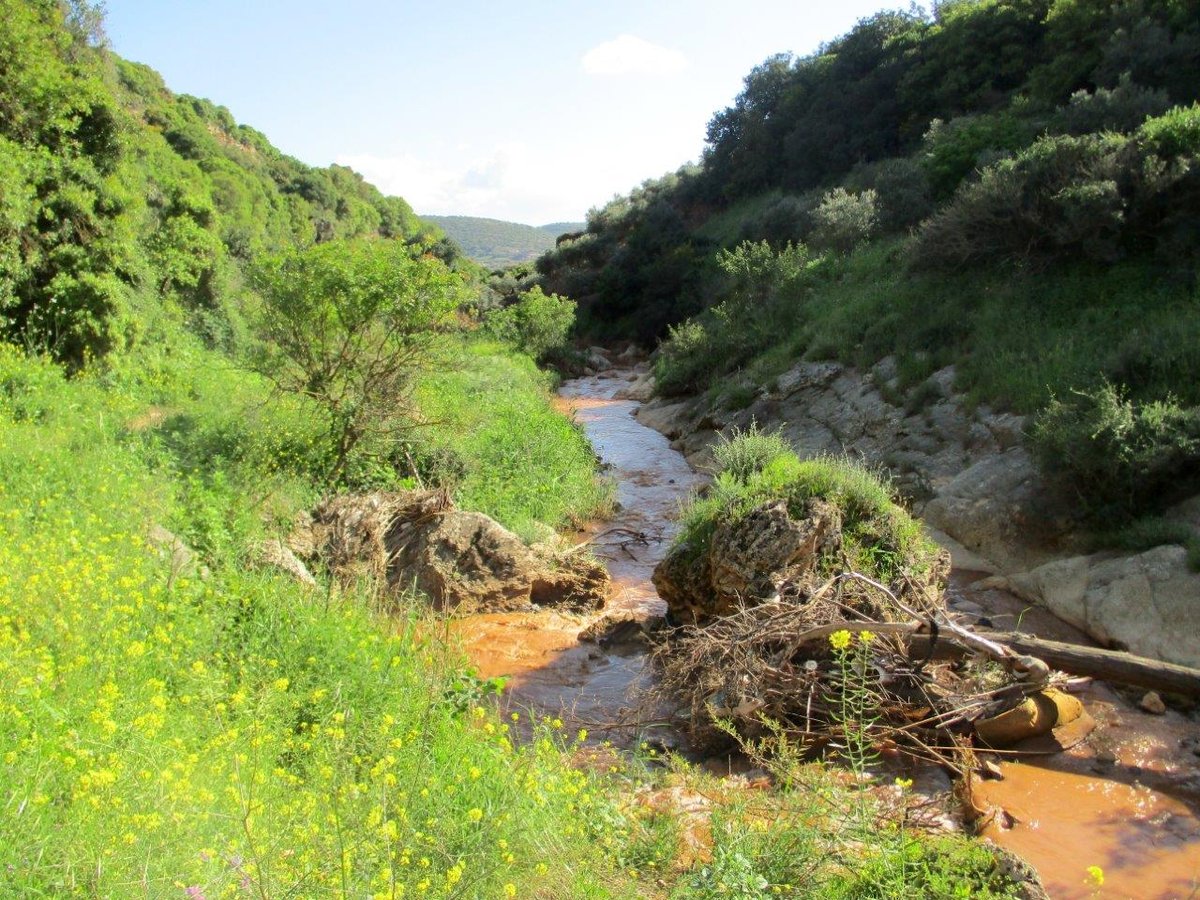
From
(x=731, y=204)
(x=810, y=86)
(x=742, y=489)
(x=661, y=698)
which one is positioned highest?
→ (x=810, y=86)

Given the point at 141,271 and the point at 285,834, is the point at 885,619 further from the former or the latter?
the point at 141,271

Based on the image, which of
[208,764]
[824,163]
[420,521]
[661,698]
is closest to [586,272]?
[824,163]

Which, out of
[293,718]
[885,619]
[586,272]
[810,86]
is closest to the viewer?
[293,718]

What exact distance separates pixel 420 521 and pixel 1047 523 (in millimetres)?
7178

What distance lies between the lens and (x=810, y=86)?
124 feet

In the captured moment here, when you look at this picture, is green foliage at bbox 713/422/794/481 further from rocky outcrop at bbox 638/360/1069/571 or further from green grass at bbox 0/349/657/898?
green grass at bbox 0/349/657/898

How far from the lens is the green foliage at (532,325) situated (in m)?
28.5

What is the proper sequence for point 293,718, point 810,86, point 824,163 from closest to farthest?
point 293,718 → point 824,163 → point 810,86

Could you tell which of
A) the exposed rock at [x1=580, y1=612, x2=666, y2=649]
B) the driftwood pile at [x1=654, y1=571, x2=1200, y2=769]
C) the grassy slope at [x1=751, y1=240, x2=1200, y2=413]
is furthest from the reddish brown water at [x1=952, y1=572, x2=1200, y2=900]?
the grassy slope at [x1=751, y1=240, x2=1200, y2=413]

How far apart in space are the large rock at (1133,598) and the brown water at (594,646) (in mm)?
4213

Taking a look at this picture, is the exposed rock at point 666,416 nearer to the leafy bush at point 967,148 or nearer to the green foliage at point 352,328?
the leafy bush at point 967,148

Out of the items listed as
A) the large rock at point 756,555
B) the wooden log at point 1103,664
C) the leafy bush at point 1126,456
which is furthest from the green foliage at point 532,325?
the wooden log at point 1103,664

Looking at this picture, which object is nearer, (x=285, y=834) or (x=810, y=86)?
(x=285, y=834)

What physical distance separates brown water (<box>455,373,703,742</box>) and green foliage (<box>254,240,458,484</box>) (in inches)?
126
